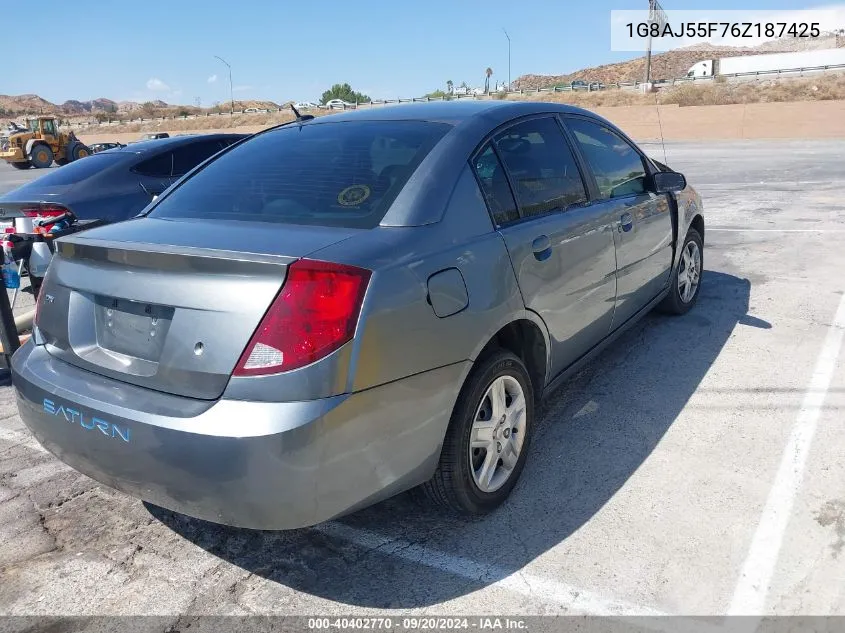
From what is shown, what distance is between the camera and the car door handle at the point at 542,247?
312 centimetres

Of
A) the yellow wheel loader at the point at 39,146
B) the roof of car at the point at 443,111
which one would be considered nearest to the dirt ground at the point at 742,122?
the yellow wheel loader at the point at 39,146

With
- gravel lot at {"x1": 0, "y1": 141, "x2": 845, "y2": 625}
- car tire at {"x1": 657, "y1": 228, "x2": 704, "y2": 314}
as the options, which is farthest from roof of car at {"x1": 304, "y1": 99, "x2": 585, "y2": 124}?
car tire at {"x1": 657, "y1": 228, "x2": 704, "y2": 314}

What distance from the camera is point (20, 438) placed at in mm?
3867

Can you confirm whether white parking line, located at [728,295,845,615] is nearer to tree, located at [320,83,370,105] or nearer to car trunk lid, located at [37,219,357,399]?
car trunk lid, located at [37,219,357,399]

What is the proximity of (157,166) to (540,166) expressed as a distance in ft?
16.2

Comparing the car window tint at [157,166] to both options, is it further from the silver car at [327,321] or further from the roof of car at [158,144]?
the silver car at [327,321]

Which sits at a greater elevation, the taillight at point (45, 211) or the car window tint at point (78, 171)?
the car window tint at point (78, 171)

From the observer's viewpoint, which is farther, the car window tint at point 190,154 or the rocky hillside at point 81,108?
the rocky hillside at point 81,108

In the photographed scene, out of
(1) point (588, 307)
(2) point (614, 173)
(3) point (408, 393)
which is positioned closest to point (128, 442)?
(3) point (408, 393)

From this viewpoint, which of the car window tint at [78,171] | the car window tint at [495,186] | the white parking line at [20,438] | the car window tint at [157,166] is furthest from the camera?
the car window tint at [157,166]

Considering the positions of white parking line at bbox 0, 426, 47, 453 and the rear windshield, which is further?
white parking line at bbox 0, 426, 47, 453

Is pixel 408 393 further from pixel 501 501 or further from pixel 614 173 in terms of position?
pixel 614 173

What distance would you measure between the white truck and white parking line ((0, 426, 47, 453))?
244 ft

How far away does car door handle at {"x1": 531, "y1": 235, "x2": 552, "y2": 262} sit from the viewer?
312cm
